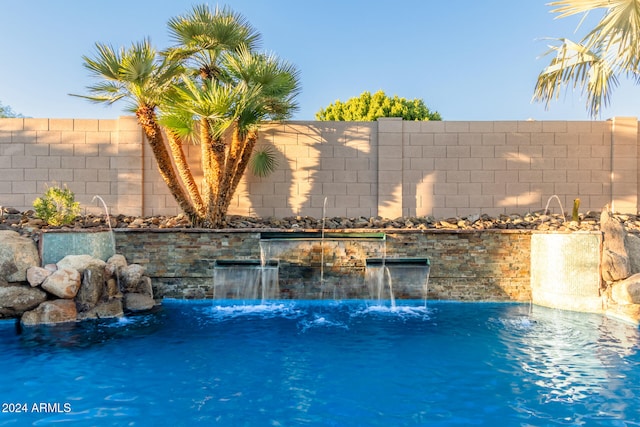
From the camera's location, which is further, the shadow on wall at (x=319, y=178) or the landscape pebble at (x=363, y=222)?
the shadow on wall at (x=319, y=178)

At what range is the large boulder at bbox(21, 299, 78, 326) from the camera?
5.94 m

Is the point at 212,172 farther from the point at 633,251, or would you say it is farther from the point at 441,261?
the point at 633,251

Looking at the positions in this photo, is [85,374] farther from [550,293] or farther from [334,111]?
[334,111]

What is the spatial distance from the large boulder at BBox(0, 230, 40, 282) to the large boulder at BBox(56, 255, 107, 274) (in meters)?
0.43

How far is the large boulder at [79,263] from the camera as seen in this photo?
6469 mm

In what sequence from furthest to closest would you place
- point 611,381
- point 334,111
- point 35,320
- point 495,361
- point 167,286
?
point 334,111 → point 167,286 → point 35,320 → point 495,361 → point 611,381

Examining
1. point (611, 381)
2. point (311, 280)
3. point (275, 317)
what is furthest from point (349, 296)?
point (611, 381)

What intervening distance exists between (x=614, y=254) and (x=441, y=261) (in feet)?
9.25

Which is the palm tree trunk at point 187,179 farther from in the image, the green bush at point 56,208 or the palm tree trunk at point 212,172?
the green bush at point 56,208

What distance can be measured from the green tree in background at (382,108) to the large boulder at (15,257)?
688 inches

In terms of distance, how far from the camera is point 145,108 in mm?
8133

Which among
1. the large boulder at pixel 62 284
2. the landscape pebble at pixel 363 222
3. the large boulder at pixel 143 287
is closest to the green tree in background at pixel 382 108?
the landscape pebble at pixel 363 222

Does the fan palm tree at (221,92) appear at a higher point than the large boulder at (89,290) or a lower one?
higher

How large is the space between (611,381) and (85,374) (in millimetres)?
5406
